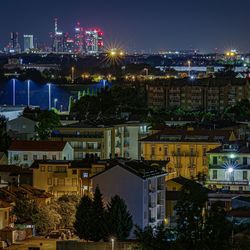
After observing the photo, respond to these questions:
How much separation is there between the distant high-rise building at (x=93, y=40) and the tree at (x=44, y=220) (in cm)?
7053

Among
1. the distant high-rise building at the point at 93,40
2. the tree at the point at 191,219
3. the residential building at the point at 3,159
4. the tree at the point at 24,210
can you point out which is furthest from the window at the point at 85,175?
the distant high-rise building at the point at 93,40

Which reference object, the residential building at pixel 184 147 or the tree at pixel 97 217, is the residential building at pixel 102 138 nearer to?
the residential building at pixel 184 147

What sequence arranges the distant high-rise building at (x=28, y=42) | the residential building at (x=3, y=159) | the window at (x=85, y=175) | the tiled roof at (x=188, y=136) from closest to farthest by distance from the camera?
the window at (x=85, y=175) → the residential building at (x=3, y=159) → the tiled roof at (x=188, y=136) → the distant high-rise building at (x=28, y=42)

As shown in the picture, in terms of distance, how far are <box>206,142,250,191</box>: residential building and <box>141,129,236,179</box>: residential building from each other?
0.46 m

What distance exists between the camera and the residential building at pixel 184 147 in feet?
47.3

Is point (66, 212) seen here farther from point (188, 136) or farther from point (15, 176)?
point (188, 136)

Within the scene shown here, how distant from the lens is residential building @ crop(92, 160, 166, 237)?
1020cm

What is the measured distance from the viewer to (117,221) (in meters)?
9.27

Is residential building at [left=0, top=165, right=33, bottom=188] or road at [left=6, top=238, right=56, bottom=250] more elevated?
residential building at [left=0, top=165, right=33, bottom=188]

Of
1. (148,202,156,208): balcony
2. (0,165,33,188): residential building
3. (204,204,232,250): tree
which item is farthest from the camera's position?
(0,165,33,188): residential building

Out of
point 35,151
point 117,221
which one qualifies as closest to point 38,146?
point 35,151

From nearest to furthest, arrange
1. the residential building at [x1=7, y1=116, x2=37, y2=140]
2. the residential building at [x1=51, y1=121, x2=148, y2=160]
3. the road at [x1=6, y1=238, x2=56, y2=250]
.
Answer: the road at [x1=6, y1=238, x2=56, y2=250] < the residential building at [x1=51, y1=121, x2=148, y2=160] < the residential building at [x1=7, y1=116, x2=37, y2=140]

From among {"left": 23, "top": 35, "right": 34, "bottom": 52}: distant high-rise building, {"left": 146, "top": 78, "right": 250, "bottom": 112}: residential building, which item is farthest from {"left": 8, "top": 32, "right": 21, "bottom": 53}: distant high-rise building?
{"left": 146, "top": 78, "right": 250, "bottom": 112}: residential building

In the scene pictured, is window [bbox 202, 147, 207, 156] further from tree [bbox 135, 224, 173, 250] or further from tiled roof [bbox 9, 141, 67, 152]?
tree [bbox 135, 224, 173, 250]
